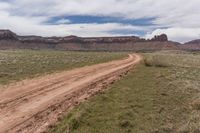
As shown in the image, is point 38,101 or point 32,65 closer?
point 38,101

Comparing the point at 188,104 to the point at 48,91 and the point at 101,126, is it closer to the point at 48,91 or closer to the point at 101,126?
the point at 101,126

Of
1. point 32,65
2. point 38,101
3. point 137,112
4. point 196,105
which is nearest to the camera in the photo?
point 137,112

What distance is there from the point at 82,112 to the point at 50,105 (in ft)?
6.20

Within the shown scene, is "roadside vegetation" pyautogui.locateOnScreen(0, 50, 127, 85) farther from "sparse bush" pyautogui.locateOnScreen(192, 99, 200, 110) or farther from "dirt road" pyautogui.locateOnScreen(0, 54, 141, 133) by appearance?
"sparse bush" pyautogui.locateOnScreen(192, 99, 200, 110)

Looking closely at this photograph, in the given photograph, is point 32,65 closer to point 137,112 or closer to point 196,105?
point 137,112

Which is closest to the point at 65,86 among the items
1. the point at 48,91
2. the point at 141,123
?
the point at 48,91

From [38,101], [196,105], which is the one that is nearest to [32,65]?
[38,101]

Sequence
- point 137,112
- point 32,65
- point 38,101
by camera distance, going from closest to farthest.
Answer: point 137,112 → point 38,101 → point 32,65

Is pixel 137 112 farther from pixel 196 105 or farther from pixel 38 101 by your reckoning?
pixel 38 101

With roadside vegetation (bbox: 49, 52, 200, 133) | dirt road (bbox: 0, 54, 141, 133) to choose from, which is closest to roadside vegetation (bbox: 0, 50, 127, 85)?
dirt road (bbox: 0, 54, 141, 133)

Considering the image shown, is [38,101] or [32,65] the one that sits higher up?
[38,101]

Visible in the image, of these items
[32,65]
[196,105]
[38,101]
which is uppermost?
[196,105]

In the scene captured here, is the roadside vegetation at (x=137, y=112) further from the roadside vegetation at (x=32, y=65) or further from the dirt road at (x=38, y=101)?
the roadside vegetation at (x=32, y=65)

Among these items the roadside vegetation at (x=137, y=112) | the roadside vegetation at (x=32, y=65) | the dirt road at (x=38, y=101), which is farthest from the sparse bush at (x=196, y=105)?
the roadside vegetation at (x=32, y=65)
